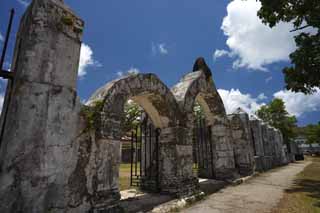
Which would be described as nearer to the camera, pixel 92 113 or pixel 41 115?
pixel 41 115

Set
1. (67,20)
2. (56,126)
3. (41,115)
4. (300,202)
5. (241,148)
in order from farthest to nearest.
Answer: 1. (241,148)
2. (300,202)
3. (67,20)
4. (56,126)
5. (41,115)

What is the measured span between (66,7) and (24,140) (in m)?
2.23

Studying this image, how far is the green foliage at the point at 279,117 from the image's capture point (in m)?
31.0

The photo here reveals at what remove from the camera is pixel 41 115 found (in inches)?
107

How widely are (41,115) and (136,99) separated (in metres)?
2.70

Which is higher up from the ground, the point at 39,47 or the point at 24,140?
the point at 39,47

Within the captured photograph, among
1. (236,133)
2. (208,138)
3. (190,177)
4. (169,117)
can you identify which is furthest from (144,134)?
(236,133)

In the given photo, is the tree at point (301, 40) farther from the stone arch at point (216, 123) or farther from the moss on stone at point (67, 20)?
the moss on stone at point (67, 20)

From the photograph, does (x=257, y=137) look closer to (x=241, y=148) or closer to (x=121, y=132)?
(x=241, y=148)

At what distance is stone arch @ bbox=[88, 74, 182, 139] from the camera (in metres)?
3.66

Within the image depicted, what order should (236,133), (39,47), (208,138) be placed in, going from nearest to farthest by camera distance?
(39,47)
(208,138)
(236,133)

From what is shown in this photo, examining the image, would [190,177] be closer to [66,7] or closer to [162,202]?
[162,202]

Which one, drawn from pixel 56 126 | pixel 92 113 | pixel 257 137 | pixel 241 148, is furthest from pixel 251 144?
pixel 56 126

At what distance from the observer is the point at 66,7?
3322mm
